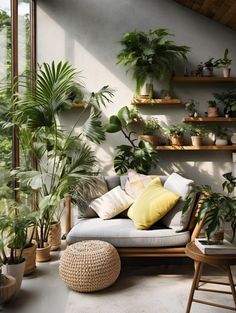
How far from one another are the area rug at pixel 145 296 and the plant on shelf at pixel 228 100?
6.79ft

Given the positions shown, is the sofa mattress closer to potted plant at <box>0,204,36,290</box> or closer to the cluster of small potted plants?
potted plant at <box>0,204,36,290</box>

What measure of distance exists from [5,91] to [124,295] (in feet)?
7.27

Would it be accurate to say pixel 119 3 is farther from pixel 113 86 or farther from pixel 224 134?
pixel 224 134

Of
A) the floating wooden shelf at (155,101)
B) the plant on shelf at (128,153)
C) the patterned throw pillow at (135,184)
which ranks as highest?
the floating wooden shelf at (155,101)

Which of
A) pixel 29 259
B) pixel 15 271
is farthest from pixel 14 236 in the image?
pixel 29 259

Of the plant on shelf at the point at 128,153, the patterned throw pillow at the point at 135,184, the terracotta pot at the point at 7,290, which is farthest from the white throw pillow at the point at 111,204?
the terracotta pot at the point at 7,290

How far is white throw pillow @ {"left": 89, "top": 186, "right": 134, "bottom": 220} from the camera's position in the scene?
325cm

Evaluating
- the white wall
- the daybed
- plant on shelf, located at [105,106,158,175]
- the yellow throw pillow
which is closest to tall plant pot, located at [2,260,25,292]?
the daybed

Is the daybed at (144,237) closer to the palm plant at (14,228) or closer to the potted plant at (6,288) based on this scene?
the palm plant at (14,228)

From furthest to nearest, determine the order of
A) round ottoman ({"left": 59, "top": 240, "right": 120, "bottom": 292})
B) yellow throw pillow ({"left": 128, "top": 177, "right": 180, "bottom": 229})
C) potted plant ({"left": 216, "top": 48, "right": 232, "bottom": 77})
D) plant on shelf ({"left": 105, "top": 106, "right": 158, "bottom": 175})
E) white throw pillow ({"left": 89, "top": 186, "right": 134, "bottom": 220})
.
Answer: potted plant ({"left": 216, "top": 48, "right": 232, "bottom": 77})
plant on shelf ({"left": 105, "top": 106, "right": 158, "bottom": 175})
white throw pillow ({"left": 89, "top": 186, "right": 134, "bottom": 220})
yellow throw pillow ({"left": 128, "top": 177, "right": 180, "bottom": 229})
round ottoman ({"left": 59, "top": 240, "right": 120, "bottom": 292})

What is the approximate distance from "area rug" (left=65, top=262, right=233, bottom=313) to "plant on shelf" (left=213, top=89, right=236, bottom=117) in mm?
2071

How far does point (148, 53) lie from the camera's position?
3.81 metres

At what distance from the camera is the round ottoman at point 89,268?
98.1 inches

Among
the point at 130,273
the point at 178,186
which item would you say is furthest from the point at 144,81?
the point at 130,273
